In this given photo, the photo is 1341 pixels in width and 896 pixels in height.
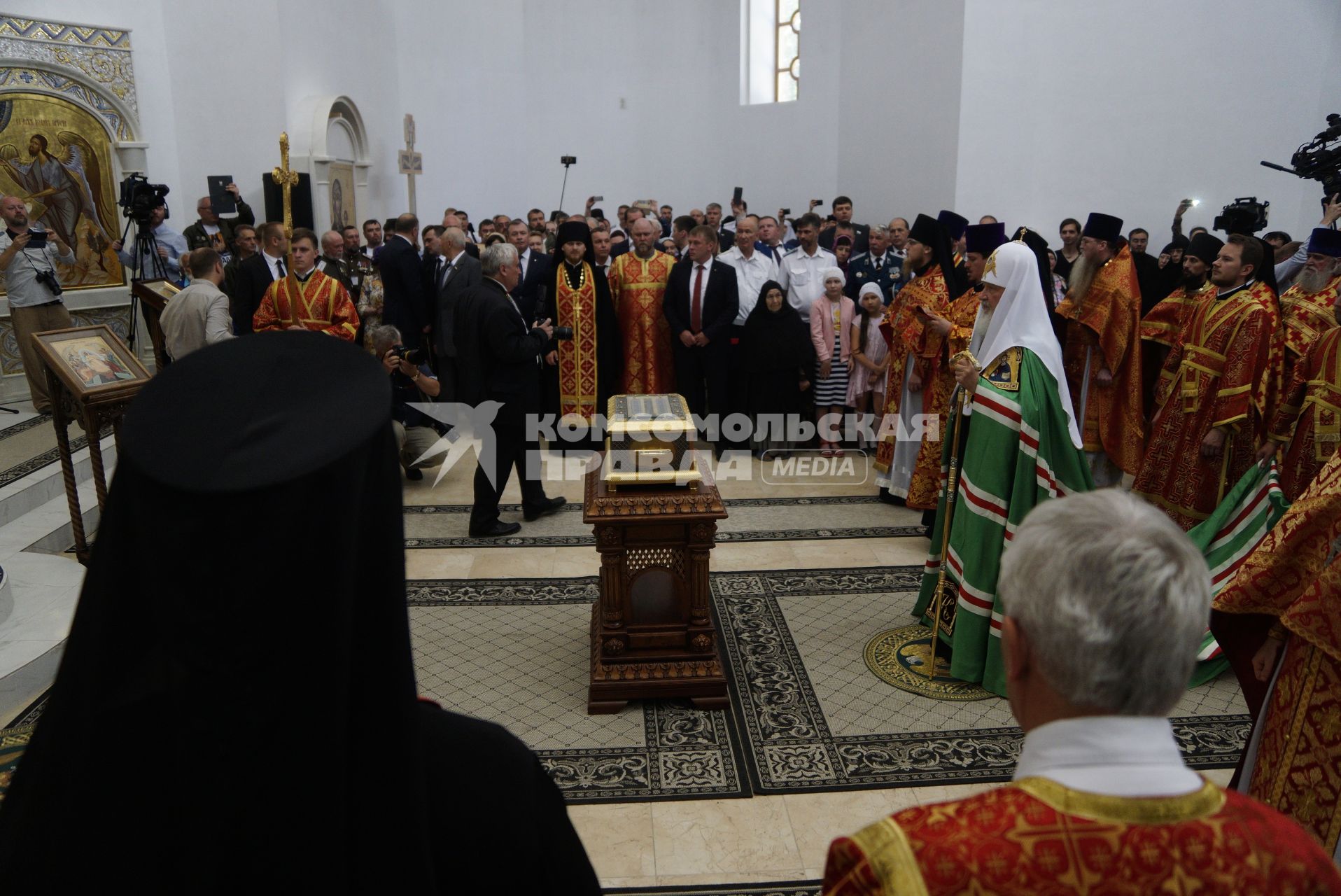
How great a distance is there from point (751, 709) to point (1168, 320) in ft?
13.4

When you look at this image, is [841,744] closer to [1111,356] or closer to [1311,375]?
[1311,375]

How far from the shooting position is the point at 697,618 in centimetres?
400

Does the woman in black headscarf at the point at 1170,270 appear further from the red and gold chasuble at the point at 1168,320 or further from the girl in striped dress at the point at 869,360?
the girl in striped dress at the point at 869,360

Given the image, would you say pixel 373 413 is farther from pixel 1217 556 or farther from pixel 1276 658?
pixel 1217 556

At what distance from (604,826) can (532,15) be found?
1662 centimetres

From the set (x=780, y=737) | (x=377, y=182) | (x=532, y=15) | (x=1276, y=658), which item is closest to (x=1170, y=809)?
(x=1276, y=658)

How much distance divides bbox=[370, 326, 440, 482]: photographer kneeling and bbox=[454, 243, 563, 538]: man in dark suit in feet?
1.74

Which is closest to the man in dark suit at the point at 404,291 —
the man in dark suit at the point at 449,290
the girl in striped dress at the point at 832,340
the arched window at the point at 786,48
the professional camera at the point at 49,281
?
the man in dark suit at the point at 449,290

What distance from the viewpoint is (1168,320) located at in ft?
Answer: 20.2

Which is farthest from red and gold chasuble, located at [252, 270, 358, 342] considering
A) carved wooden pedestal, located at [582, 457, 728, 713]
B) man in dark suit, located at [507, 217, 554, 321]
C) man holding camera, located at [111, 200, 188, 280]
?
carved wooden pedestal, located at [582, 457, 728, 713]

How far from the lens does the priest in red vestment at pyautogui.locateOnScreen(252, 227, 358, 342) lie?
633 cm

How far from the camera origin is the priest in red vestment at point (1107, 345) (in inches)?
243

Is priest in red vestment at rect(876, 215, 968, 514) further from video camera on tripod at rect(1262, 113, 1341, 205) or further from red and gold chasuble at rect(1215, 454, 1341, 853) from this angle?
video camera on tripod at rect(1262, 113, 1341, 205)

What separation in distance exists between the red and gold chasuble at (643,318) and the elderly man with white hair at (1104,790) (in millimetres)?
6857
